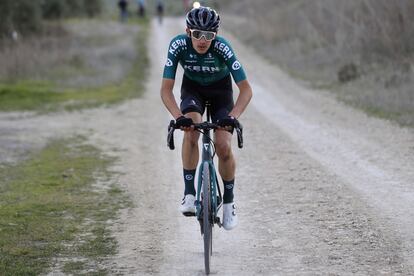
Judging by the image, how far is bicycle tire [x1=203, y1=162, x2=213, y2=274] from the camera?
6133mm

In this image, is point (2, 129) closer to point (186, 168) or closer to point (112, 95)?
point (112, 95)

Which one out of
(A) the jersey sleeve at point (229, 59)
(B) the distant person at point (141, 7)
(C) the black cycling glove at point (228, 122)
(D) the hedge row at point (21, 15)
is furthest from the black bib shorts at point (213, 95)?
(B) the distant person at point (141, 7)

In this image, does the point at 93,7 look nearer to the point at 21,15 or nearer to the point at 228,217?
the point at 21,15

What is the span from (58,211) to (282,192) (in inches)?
111

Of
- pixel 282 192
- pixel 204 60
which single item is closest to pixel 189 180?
pixel 204 60

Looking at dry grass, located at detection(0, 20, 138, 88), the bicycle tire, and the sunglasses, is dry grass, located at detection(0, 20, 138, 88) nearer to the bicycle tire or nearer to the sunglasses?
the sunglasses

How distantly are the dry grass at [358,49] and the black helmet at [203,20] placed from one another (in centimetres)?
855

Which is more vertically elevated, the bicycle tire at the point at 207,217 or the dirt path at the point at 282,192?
the bicycle tire at the point at 207,217

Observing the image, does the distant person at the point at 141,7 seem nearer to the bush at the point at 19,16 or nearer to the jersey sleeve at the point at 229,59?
the bush at the point at 19,16

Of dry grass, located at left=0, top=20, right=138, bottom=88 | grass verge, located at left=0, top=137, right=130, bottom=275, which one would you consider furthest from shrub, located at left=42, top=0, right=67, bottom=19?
grass verge, located at left=0, top=137, right=130, bottom=275

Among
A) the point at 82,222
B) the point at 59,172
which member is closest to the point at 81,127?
the point at 59,172

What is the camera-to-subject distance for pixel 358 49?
23.2m

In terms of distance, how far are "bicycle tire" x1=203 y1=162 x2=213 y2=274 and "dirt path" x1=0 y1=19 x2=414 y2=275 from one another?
0.69ft

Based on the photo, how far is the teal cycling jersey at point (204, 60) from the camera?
22.0 feet
